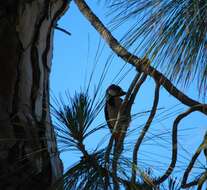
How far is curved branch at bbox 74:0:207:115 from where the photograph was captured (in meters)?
1.94

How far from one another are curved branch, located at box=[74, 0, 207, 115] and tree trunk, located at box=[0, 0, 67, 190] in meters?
0.21

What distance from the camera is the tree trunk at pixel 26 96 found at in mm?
1855

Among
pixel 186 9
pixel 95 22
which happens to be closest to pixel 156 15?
pixel 186 9

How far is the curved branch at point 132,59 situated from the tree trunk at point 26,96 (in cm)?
21

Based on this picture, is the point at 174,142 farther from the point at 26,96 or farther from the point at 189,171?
the point at 26,96

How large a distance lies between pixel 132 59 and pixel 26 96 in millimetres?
274

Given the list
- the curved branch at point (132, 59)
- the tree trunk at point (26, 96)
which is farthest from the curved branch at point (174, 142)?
the tree trunk at point (26, 96)

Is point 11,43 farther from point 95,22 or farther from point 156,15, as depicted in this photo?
point 95,22

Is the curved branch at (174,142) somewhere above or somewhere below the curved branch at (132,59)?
below

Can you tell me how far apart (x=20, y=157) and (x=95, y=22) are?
94cm

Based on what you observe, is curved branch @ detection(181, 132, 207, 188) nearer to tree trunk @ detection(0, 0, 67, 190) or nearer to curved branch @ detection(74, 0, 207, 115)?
curved branch @ detection(74, 0, 207, 115)

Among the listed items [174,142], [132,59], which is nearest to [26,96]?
[132,59]

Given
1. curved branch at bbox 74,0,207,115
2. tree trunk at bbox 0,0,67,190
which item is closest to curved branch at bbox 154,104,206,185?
curved branch at bbox 74,0,207,115

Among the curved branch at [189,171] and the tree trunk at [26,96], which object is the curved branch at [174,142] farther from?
the tree trunk at [26,96]
